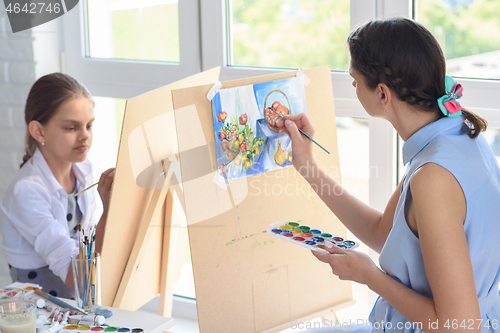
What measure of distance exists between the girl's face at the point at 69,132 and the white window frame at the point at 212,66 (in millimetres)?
499

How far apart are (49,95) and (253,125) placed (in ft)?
2.36

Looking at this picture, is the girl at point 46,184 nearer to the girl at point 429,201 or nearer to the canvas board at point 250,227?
the canvas board at point 250,227

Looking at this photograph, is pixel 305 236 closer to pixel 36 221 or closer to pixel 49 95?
pixel 36 221

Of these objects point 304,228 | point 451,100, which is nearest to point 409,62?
point 451,100

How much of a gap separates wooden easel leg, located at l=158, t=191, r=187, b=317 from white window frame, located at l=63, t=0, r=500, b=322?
627 millimetres

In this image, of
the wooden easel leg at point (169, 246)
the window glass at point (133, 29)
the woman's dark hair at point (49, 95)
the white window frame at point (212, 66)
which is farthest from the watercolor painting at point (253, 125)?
the window glass at point (133, 29)

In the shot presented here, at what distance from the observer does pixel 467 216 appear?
0.99 meters

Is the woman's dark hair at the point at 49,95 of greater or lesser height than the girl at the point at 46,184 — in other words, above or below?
above

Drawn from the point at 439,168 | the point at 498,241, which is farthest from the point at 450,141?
the point at 498,241

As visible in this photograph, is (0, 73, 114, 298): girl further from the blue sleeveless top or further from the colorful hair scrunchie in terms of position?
the colorful hair scrunchie

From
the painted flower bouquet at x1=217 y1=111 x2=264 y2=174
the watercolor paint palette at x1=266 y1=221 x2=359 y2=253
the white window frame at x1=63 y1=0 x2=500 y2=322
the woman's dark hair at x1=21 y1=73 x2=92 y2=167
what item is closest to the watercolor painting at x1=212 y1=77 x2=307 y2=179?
the painted flower bouquet at x1=217 y1=111 x2=264 y2=174

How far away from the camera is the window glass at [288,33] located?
70.5 inches

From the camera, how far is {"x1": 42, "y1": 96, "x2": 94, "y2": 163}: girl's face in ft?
5.38

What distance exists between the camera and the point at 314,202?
60.7 inches
